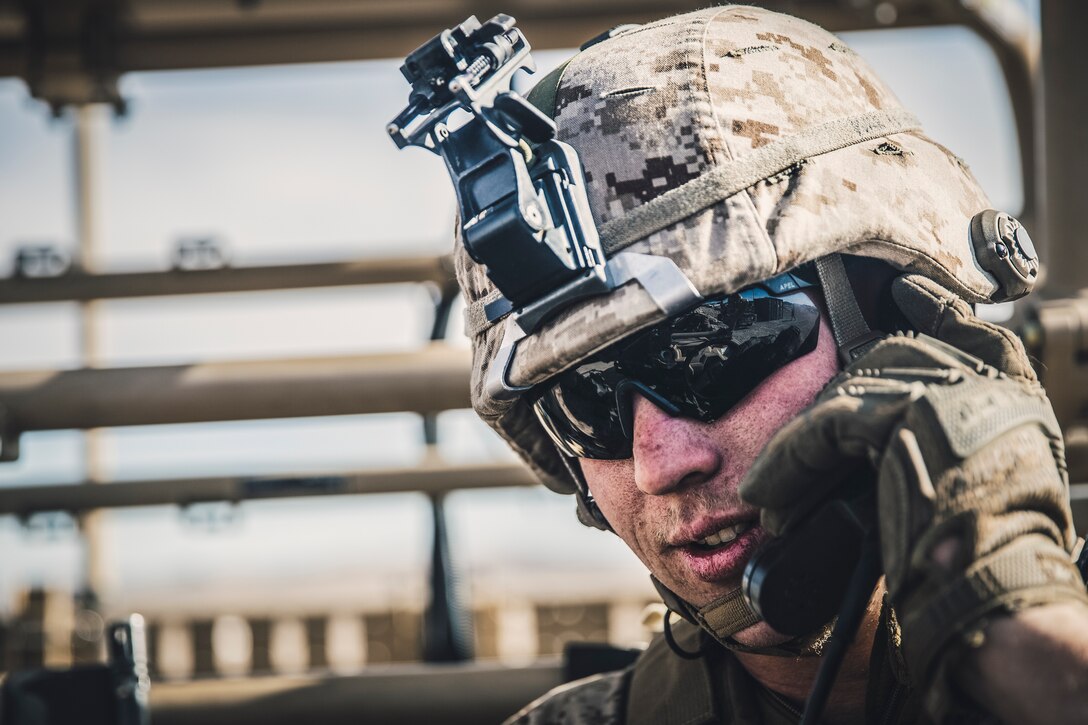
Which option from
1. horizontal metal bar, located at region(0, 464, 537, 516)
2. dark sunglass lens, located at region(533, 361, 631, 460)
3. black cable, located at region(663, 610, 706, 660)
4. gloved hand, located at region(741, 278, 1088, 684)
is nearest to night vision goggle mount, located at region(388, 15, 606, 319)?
dark sunglass lens, located at region(533, 361, 631, 460)

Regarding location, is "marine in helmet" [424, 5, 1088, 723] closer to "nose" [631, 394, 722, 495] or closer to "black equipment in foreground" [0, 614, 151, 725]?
"nose" [631, 394, 722, 495]

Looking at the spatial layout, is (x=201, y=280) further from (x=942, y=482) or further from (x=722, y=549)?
(x=942, y=482)

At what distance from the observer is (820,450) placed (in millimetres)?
1002

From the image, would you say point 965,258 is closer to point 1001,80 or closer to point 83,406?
point 1001,80

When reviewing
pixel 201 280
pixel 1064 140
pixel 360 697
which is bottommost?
pixel 360 697

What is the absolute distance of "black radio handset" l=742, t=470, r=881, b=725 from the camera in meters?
1.06

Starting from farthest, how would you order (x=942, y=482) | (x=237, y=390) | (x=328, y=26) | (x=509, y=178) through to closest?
(x=328, y=26), (x=237, y=390), (x=509, y=178), (x=942, y=482)

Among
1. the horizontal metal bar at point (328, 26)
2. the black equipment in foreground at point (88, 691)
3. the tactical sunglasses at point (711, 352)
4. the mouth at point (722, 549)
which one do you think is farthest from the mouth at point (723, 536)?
the horizontal metal bar at point (328, 26)

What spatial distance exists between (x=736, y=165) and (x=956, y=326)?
302 mm

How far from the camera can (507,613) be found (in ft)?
19.0

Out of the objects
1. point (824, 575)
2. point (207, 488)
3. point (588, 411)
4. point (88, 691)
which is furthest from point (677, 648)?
point (207, 488)

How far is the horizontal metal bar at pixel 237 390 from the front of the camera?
2.04m

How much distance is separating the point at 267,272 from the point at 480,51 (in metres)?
1.58

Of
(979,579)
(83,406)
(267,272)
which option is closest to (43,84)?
A: (267,272)
